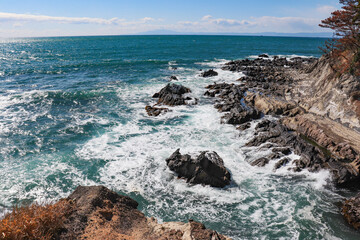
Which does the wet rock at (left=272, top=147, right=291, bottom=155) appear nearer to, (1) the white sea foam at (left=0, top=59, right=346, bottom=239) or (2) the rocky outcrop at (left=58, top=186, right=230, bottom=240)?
(1) the white sea foam at (left=0, top=59, right=346, bottom=239)

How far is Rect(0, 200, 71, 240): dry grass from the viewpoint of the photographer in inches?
267

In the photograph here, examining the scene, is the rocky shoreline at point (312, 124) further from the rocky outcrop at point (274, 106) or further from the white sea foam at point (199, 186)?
the white sea foam at point (199, 186)

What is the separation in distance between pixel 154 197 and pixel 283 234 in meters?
7.71

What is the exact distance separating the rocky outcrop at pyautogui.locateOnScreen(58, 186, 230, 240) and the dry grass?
390mm

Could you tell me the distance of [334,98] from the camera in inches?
892

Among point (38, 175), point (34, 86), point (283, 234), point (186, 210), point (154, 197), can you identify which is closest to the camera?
point (283, 234)

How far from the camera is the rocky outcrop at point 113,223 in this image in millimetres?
7773

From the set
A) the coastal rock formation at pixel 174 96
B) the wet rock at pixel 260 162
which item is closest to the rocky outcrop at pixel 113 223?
the wet rock at pixel 260 162

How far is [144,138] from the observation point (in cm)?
2208

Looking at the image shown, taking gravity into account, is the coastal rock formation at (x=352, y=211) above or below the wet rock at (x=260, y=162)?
below

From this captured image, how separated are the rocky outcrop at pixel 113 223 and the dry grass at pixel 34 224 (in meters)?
0.39

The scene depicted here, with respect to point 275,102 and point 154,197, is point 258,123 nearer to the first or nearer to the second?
point 275,102

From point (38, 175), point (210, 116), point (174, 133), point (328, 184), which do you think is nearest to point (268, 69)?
point (210, 116)

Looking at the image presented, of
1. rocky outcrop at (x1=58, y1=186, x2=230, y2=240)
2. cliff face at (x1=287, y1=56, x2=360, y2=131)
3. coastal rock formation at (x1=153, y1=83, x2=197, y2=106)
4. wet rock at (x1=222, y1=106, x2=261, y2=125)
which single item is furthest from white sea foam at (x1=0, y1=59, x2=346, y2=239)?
cliff face at (x1=287, y1=56, x2=360, y2=131)
